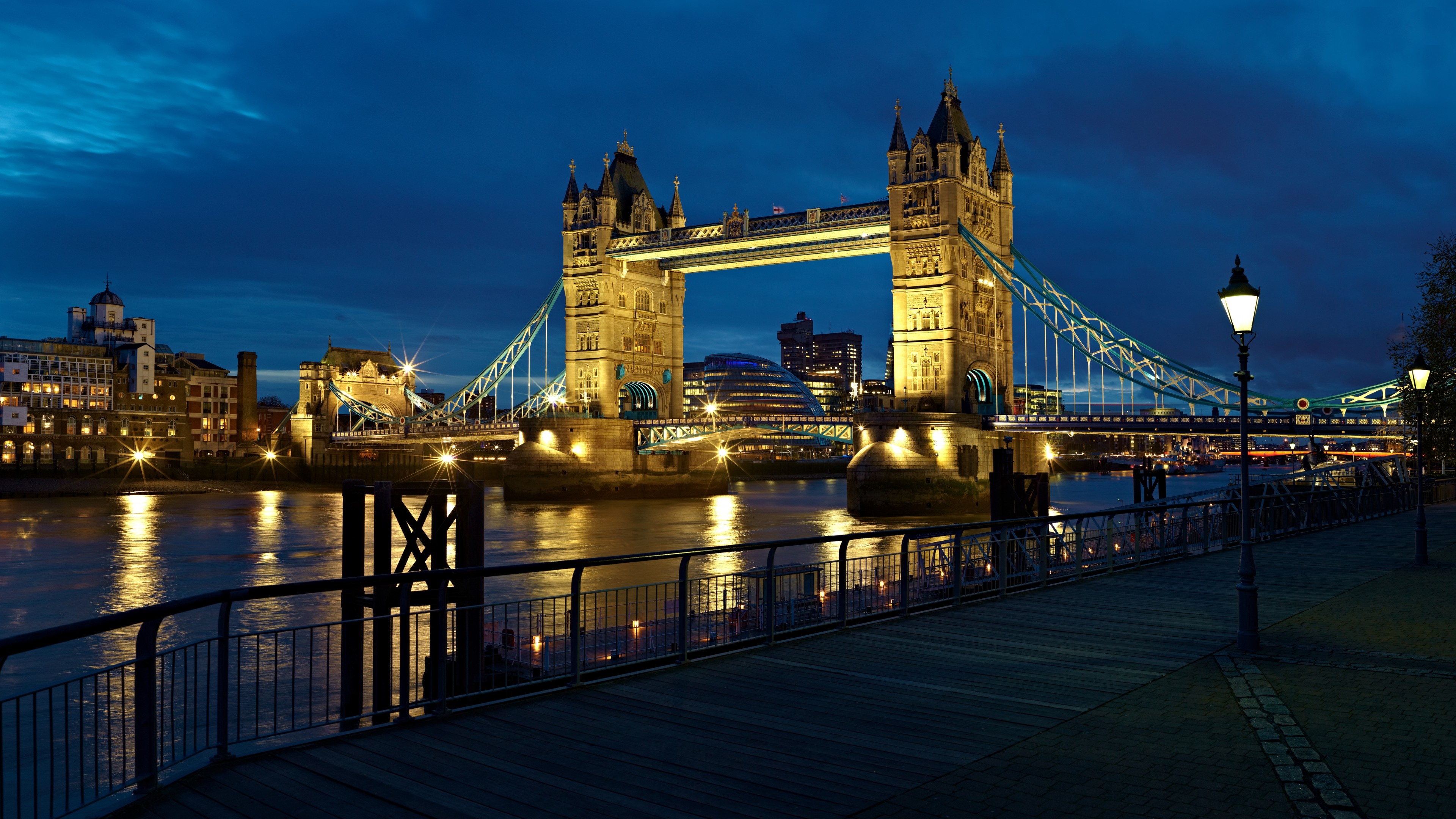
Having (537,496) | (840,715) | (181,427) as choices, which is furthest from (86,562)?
(181,427)

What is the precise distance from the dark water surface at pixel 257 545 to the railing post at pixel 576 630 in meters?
13.7

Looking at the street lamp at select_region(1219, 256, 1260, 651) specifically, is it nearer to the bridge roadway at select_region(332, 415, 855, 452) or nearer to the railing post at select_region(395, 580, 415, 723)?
the railing post at select_region(395, 580, 415, 723)

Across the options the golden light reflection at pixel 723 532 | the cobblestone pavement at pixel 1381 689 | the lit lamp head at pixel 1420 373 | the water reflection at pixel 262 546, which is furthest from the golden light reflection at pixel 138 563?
the lit lamp head at pixel 1420 373

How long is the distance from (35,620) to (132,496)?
5975 cm

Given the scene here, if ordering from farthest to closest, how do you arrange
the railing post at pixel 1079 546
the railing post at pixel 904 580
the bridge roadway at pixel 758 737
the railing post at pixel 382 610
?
the railing post at pixel 1079 546
the railing post at pixel 904 580
the railing post at pixel 382 610
the bridge roadway at pixel 758 737

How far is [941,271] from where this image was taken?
60.0m

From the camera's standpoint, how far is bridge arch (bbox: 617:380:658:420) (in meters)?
76.2

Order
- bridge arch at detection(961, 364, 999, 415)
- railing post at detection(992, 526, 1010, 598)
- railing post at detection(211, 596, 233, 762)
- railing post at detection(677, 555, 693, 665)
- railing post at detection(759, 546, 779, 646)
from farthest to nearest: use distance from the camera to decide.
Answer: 1. bridge arch at detection(961, 364, 999, 415)
2. railing post at detection(992, 526, 1010, 598)
3. railing post at detection(759, 546, 779, 646)
4. railing post at detection(677, 555, 693, 665)
5. railing post at detection(211, 596, 233, 762)

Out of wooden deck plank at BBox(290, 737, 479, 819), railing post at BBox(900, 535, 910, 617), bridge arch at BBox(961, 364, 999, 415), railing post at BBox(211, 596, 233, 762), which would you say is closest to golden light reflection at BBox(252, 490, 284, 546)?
bridge arch at BBox(961, 364, 999, 415)

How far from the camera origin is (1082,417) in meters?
56.0

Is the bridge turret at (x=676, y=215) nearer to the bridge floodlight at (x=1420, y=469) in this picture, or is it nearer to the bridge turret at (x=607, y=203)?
the bridge turret at (x=607, y=203)

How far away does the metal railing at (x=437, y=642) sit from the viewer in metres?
6.38

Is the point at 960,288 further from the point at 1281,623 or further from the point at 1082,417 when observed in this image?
the point at 1281,623

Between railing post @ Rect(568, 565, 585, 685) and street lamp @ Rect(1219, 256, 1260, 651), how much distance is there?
6050 mm
